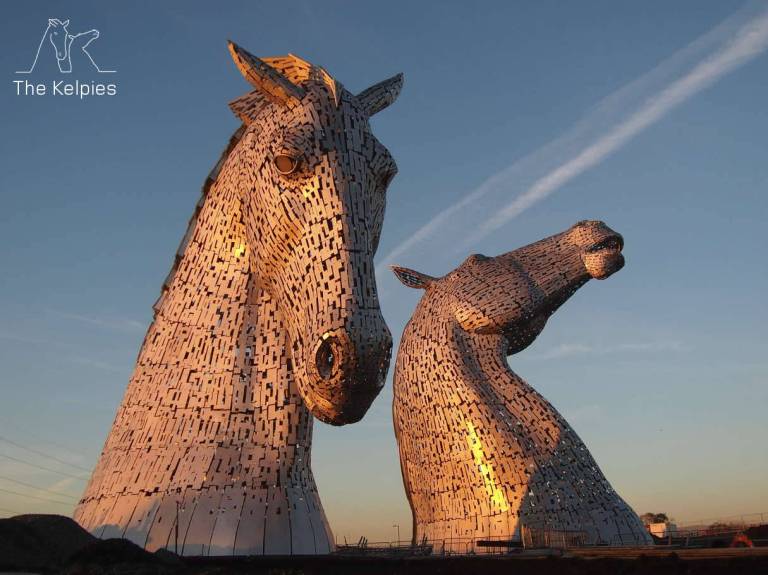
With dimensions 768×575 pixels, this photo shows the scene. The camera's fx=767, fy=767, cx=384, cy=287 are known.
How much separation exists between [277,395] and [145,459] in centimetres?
84

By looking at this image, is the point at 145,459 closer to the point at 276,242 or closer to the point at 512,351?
the point at 276,242

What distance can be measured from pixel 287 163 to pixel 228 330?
1113 millimetres

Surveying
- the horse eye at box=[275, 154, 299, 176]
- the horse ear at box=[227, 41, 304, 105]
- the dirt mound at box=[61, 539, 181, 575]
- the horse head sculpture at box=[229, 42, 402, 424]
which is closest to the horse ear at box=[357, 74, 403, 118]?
the horse head sculpture at box=[229, 42, 402, 424]

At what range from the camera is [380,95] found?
5.42 meters

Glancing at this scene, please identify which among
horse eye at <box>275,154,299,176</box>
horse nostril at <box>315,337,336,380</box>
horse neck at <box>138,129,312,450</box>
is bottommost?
horse nostril at <box>315,337,336,380</box>

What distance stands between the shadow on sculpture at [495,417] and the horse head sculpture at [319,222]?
8.75 metres

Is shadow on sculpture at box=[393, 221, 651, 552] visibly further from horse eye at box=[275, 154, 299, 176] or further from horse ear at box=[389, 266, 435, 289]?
horse eye at box=[275, 154, 299, 176]

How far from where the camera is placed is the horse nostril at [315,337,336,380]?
155 inches

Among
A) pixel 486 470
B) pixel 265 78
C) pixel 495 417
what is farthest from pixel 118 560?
pixel 495 417

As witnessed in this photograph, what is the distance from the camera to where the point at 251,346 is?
476 cm

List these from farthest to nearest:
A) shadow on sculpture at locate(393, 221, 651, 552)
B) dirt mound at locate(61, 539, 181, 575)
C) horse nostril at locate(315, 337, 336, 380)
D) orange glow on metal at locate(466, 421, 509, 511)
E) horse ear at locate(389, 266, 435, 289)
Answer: horse ear at locate(389, 266, 435, 289)
orange glow on metal at locate(466, 421, 509, 511)
shadow on sculpture at locate(393, 221, 651, 552)
horse nostril at locate(315, 337, 336, 380)
dirt mound at locate(61, 539, 181, 575)

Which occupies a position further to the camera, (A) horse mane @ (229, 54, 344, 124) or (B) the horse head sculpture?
(A) horse mane @ (229, 54, 344, 124)

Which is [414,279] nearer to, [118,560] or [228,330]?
[228,330]

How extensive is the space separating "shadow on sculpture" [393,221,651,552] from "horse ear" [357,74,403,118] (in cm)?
846
